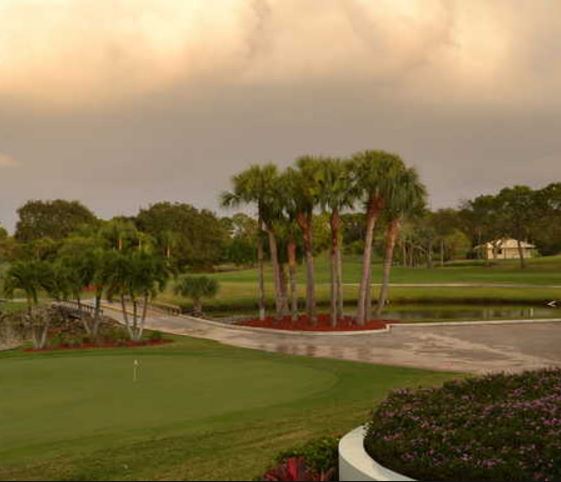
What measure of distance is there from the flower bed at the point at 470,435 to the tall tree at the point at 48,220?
106 m

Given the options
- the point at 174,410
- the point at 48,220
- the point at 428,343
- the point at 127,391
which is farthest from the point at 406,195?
the point at 48,220

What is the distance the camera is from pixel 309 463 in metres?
8.48

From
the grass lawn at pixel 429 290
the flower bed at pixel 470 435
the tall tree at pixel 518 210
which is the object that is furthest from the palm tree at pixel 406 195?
the tall tree at pixel 518 210

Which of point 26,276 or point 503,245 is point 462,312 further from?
point 503,245

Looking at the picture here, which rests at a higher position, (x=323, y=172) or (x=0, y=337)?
(x=323, y=172)

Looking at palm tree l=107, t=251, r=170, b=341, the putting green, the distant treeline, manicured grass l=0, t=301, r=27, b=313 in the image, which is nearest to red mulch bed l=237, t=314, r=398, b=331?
palm tree l=107, t=251, r=170, b=341

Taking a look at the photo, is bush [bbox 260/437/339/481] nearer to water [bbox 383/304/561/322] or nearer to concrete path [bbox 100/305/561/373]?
concrete path [bbox 100/305/561/373]

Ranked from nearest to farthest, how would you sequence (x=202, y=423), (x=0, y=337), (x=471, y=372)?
1. (x=202, y=423)
2. (x=471, y=372)
3. (x=0, y=337)

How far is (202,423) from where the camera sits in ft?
42.6

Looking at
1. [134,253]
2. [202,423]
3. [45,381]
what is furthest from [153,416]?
[134,253]

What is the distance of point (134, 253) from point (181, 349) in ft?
19.9

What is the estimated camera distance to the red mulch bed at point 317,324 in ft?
115

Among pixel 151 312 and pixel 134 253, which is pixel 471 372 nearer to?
pixel 134 253

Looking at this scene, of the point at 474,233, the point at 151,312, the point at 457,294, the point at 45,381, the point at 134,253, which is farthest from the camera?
the point at 474,233
